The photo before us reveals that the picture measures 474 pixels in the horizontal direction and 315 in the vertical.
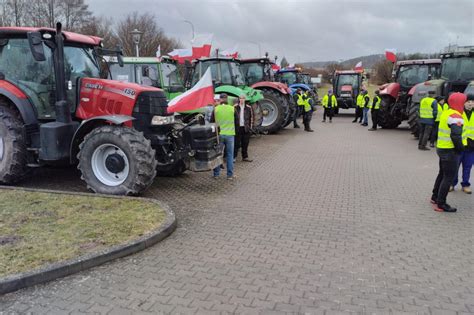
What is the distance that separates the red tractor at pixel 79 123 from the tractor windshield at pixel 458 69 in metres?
11.3

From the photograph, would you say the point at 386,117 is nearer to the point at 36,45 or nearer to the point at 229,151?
the point at 229,151

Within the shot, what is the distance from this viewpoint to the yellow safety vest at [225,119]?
8.57 meters

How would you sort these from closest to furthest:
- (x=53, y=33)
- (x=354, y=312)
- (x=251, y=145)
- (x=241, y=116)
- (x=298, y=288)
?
1. (x=354, y=312)
2. (x=298, y=288)
3. (x=53, y=33)
4. (x=241, y=116)
5. (x=251, y=145)

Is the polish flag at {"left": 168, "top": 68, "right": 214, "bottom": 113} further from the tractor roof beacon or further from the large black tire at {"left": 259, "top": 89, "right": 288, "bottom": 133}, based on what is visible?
the tractor roof beacon

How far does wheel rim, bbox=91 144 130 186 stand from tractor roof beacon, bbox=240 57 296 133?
31.7ft

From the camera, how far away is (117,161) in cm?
686

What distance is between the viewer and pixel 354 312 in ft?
12.0

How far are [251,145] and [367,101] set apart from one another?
9523 mm

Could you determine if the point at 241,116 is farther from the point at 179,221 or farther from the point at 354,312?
the point at 354,312

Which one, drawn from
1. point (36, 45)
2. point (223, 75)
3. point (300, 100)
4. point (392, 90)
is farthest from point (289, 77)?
point (36, 45)

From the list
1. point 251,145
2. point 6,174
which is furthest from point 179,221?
point 251,145

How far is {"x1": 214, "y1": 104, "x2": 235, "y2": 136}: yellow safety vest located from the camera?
8.57 metres

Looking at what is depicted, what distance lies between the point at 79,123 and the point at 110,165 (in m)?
1.09

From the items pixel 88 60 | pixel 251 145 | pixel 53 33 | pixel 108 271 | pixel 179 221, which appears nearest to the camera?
pixel 108 271
